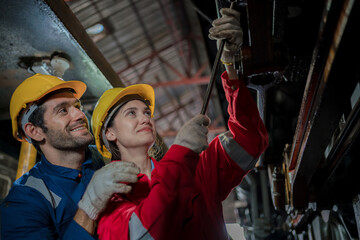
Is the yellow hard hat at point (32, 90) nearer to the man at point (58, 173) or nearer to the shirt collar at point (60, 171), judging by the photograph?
the man at point (58, 173)

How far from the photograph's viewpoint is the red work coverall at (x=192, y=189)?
1.53 m

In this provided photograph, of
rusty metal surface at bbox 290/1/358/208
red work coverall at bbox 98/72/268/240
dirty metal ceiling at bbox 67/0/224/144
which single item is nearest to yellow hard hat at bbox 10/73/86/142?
red work coverall at bbox 98/72/268/240

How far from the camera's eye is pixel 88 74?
9.06 feet

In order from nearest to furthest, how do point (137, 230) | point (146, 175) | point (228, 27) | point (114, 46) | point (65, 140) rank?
point (137, 230) < point (228, 27) < point (146, 175) < point (65, 140) < point (114, 46)

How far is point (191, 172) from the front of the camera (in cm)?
161

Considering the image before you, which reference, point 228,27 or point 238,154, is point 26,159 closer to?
point 238,154

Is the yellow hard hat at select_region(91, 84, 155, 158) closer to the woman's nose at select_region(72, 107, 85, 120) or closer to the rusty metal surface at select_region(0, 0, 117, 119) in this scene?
the woman's nose at select_region(72, 107, 85, 120)

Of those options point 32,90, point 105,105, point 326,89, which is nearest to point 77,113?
point 105,105

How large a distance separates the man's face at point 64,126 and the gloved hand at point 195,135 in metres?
0.97

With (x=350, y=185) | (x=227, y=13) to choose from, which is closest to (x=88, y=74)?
(x=227, y=13)

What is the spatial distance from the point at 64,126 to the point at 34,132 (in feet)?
0.92

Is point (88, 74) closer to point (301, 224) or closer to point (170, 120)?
point (301, 224)

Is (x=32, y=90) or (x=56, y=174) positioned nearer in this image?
(x=56, y=174)

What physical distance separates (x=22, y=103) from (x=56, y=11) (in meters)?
0.74
